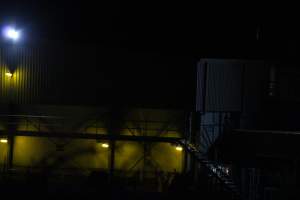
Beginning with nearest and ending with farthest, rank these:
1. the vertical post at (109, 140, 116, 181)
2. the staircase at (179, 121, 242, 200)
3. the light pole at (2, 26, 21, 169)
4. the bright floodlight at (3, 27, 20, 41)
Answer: the staircase at (179, 121, 242, 200), the vertical post at (109, 140, 116, 181), the light pole at (2, 26, 21, 169), the bright floodlight at (3, 27, 20, 41)

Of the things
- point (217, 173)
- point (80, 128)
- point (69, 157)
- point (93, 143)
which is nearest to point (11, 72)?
point (80, 128)

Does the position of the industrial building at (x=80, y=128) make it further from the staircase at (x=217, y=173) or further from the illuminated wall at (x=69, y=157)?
the staircase at (x=217, y=173)

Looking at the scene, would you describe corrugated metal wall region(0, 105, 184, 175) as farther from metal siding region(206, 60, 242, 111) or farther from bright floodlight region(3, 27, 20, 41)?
metal siding region(206, 60, 242, 111)

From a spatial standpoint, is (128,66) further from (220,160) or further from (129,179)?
(220,160)

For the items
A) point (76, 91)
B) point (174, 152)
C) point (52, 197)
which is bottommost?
point (52, 197)

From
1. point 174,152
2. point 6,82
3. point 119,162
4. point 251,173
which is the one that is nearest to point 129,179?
point 119,162

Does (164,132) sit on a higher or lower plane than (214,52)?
lower

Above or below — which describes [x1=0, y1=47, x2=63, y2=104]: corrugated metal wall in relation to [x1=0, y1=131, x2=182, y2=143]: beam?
above

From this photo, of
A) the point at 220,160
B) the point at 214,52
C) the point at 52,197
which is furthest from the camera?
the point at 214,52

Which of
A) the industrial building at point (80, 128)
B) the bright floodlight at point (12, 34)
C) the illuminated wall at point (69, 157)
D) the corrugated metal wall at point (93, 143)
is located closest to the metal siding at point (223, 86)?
the industrial building at point (80, 128)

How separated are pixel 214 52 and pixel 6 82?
44.3 ft

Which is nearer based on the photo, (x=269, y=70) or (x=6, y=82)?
(x=269, y=70)

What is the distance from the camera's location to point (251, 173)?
67.5 ft

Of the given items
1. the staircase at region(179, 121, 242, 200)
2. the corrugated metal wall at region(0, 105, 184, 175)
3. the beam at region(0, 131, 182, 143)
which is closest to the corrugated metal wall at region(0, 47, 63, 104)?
the corrugated metal wall at region(0, 105, 184, 175)
